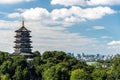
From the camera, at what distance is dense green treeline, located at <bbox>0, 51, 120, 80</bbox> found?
84500 millimetres

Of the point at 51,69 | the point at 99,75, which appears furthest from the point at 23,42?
the point at 99,75

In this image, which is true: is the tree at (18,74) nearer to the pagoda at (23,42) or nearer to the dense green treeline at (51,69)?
the dense green treeline at (51,69)

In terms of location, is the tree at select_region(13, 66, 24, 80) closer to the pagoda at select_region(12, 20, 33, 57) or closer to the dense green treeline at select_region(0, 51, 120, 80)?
the dense green treeline at select_region(0, 51, 120, 80)

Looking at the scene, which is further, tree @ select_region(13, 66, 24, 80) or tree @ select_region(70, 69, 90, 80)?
tree @ select_region(13, 66, 24, 80)

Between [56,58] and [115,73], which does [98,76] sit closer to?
[115,73]

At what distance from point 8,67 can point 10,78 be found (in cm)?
305

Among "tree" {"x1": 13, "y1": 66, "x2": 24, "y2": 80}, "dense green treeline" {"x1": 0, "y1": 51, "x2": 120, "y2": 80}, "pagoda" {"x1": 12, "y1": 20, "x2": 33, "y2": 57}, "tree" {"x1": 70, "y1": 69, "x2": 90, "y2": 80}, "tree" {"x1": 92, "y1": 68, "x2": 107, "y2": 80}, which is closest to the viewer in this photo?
"tree" {"x1": 70, "y1": 69, "x2": 90, "y2": 80}

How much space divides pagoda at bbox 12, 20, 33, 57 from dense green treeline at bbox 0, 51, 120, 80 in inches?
415

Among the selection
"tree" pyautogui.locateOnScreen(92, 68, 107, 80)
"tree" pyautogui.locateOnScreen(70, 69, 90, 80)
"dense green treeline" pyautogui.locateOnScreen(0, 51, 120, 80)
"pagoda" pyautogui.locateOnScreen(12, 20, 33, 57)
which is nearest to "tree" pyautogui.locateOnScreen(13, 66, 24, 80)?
"dense green treeline" pyautogui.locateOnScreen(0, 51, 120, 80)

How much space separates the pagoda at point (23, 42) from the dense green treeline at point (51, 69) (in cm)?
1053

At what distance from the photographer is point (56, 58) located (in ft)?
363

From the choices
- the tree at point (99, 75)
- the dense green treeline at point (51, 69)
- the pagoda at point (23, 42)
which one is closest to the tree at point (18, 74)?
the dense green treeline at point (51, 69)

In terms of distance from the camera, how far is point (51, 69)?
292 feet

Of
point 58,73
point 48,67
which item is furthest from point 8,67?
point 58,73
